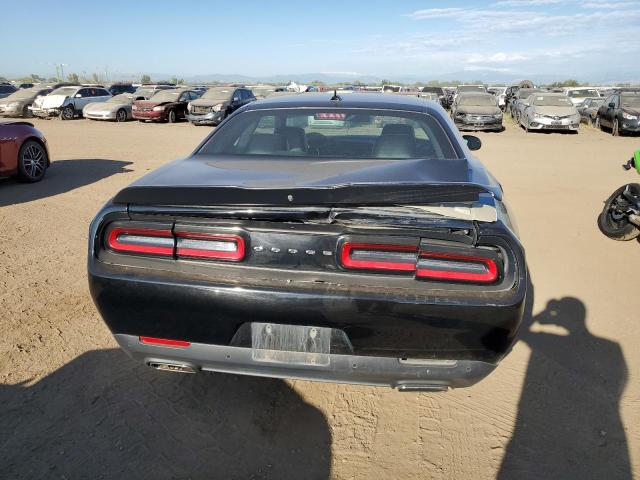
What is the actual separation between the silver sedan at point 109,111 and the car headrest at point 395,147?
21.2 metres

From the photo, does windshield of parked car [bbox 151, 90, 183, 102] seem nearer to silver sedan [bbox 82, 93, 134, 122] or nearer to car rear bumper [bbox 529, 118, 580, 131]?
silver sedan [bbox 82, 93, 134, 122]

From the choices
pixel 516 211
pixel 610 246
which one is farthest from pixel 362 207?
pixel 516 211

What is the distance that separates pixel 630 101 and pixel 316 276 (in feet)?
64.9

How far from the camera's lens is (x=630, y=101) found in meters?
17.3

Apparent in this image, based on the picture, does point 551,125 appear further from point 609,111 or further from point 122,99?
point 122,99

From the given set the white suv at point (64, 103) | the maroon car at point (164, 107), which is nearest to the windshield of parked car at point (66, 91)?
the white suv at point (64, 103)

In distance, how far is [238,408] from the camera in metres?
2.65

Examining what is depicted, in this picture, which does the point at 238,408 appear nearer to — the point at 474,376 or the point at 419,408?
the point at 419,408

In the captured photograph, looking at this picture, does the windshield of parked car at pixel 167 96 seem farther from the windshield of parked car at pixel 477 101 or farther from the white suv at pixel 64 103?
the windshield of parked car at pixel 477 101

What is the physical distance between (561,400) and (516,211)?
450cm

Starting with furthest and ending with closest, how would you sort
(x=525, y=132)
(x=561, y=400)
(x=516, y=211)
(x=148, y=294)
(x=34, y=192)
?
1. (x=525, y=132)
2. (x=34, y=192)
3. (x=516, y=211)
4. (x=561, y=400)
5. (x=148, y=294)

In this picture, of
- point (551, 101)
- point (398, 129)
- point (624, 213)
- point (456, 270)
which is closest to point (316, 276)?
point (456, 270)

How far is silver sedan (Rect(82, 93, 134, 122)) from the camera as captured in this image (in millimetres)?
21375

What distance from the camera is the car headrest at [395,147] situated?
3.11 meters
